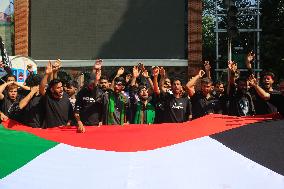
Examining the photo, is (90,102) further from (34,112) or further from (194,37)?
(194,37)

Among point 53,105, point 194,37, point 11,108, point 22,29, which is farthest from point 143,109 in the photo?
point 22,29

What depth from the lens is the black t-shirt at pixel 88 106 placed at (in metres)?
7.14

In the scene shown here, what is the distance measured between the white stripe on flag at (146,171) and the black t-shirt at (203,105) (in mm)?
2685

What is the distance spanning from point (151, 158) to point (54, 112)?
2.51 m

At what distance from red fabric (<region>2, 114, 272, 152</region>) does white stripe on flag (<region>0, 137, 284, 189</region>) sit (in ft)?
0.64

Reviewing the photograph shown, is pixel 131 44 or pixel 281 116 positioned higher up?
pixel 131 44

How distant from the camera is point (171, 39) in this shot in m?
20.7

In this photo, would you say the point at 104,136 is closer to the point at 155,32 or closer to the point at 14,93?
the point at 14,93

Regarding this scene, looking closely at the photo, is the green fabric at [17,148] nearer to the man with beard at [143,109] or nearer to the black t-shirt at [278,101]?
the black t-shirt at [278,101]

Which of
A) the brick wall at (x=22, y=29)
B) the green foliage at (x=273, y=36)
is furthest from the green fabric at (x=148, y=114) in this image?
the green foliage at (x=273, y=36)

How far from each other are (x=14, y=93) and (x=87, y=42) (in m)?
14.0

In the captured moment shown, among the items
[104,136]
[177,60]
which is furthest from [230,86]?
[177,60]

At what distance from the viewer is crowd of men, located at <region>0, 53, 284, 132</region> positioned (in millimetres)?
6355

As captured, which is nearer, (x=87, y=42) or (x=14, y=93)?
(x=14, y=93)
